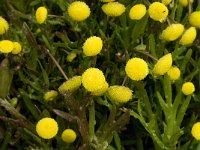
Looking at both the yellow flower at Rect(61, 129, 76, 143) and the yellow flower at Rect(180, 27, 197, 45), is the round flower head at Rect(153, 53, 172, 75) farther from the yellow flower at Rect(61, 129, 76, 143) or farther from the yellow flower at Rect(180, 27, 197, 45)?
the yellow flower at Rect(61, 129, 76, 143)

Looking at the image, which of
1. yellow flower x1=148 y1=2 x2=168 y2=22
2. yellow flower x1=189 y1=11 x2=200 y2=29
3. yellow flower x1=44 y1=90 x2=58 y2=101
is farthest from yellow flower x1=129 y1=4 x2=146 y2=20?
yellow flower x1=44 y1=90 x2=58 y2=101

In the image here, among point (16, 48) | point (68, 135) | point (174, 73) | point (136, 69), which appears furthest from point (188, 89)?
point (16, 48)

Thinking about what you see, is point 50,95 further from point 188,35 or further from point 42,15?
point 188,35

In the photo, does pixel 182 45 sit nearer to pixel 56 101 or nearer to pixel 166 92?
pixel 166 92

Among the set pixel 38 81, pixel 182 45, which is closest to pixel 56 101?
pixel 38 81

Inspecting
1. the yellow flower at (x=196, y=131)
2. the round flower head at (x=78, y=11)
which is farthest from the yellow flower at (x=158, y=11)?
the yellow flower at (x=196, y=131)

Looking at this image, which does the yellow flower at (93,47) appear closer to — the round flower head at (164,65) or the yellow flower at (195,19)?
the round flower head at (164,65)

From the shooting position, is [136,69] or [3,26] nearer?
[136,69]
